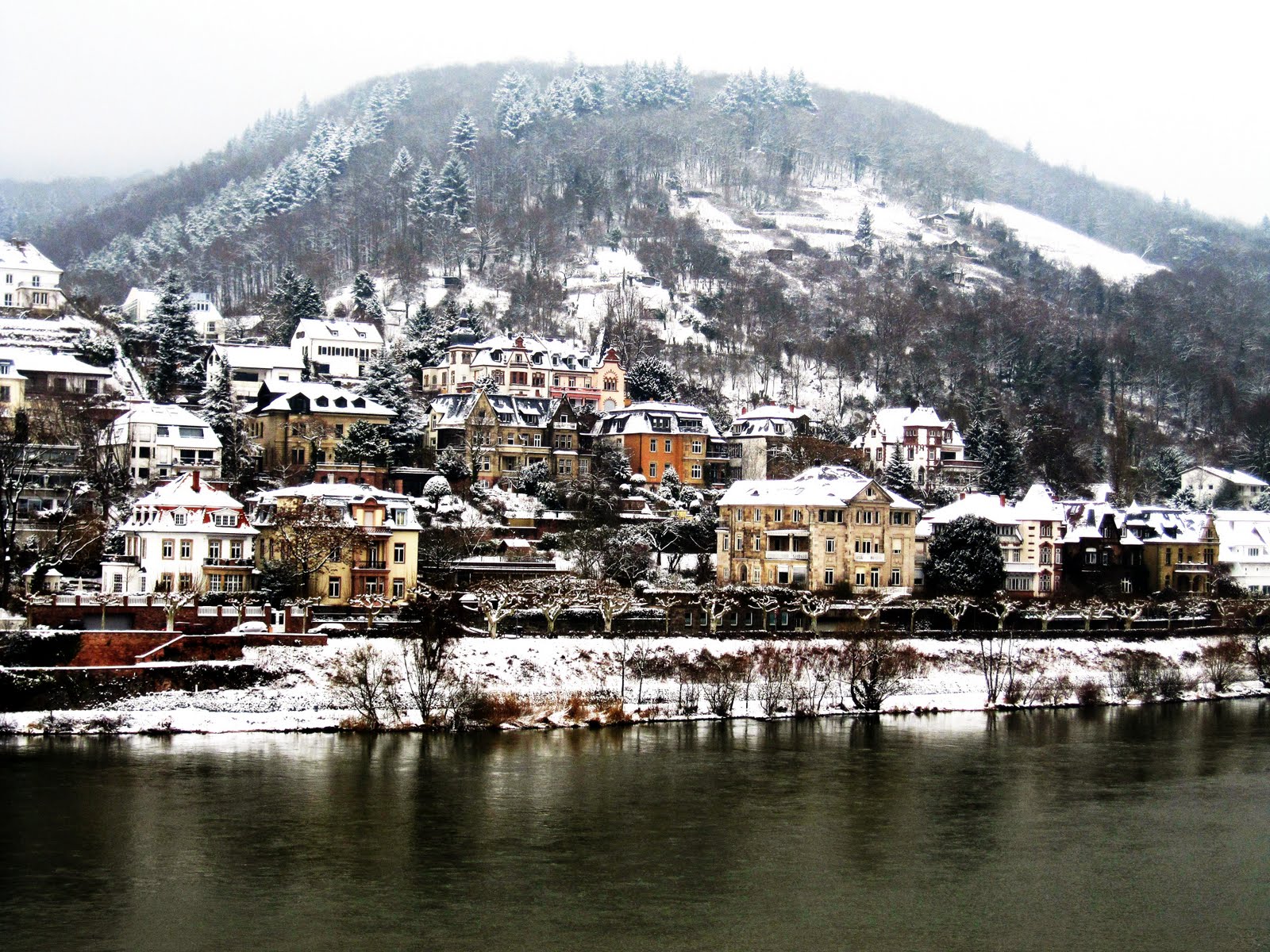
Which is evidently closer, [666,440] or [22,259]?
[666,440]

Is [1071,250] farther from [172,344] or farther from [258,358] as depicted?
[172,344]

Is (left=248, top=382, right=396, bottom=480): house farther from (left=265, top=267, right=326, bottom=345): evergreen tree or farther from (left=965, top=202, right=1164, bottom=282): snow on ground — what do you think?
(left=965, top=202, right=1164, bottom=282): snow on ground

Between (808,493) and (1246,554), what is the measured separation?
A: 89.2ft

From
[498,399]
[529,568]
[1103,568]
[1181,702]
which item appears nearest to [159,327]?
[498,399]

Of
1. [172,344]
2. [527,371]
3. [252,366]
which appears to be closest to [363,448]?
[252,366]

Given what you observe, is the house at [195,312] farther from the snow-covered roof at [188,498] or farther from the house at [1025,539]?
the house at [1025,539]

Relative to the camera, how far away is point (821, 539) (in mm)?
68062

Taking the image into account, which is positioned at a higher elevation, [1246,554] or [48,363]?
[48,363]

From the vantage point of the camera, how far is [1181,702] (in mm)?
56344

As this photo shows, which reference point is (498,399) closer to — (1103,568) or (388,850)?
(1103,568)

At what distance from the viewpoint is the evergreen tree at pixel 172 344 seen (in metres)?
82.4

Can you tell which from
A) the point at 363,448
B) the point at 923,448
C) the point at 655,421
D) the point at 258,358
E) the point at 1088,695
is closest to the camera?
the point at 1088,695

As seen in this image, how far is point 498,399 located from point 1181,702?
3965cm

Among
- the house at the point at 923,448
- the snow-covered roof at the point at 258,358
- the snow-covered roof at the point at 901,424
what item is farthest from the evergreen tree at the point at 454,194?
the house at the point at 923,448
